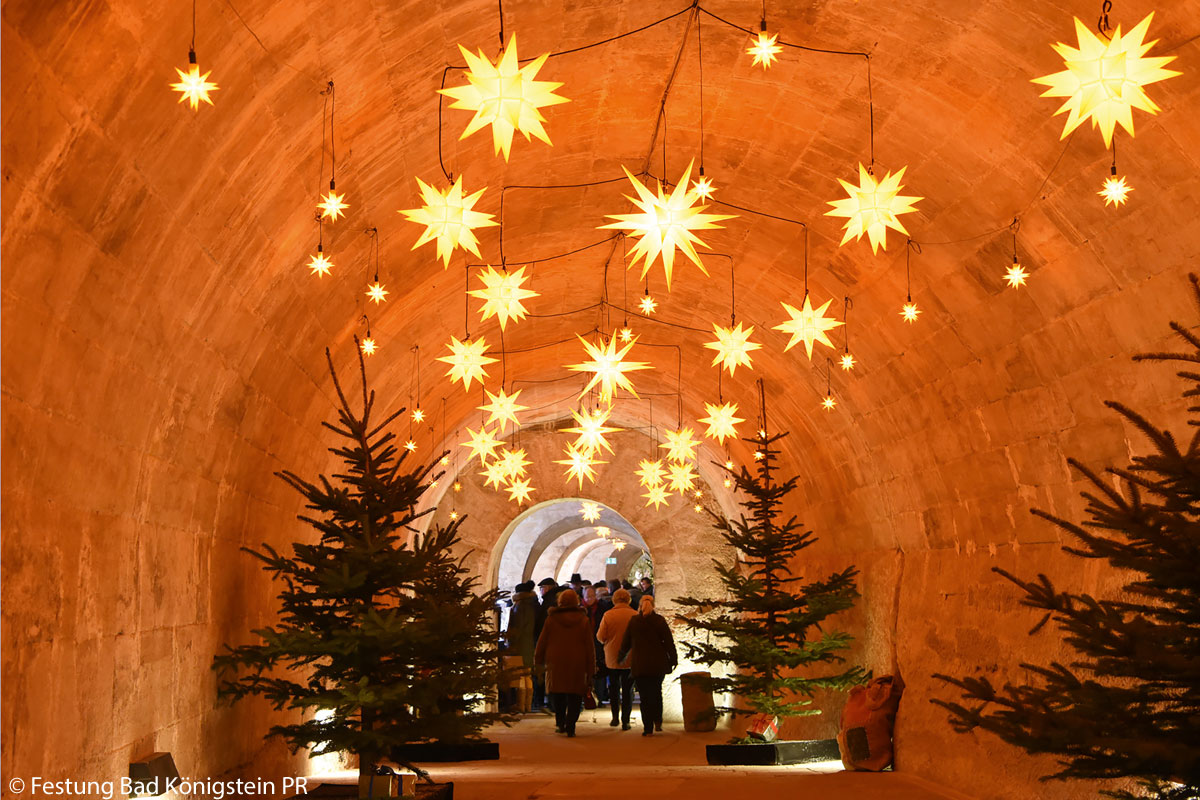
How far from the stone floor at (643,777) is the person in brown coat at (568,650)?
2.29 ft

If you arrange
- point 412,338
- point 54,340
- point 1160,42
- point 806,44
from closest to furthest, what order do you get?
point 54,340 → point 1160,42 → point 806,44 → point 412,338

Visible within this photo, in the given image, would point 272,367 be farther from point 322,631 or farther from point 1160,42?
point 1160,42

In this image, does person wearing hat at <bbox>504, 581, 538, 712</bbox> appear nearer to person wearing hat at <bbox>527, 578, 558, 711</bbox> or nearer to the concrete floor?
person wearing hat at <bbox>527, 578, 558, 711</bbox>

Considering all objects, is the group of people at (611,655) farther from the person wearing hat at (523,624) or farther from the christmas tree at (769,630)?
the christmas tree at (769,630)

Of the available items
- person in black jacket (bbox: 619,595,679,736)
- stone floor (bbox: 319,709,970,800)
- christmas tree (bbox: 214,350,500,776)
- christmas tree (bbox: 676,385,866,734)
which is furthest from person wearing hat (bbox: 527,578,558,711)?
christmas tree (bbox: 214,350,500,776)

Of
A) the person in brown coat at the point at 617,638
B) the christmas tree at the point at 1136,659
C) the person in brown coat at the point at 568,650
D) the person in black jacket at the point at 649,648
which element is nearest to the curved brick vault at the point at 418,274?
the christmas tree at the point at 1136,659

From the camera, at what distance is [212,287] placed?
723cm

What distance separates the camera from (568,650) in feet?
47.4

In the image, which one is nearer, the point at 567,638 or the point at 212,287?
the point at 212,287

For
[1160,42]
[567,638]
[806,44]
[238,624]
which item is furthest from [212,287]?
[567,638]

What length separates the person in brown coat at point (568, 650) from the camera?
1449 cm

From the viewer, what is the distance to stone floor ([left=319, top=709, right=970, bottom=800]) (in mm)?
9039

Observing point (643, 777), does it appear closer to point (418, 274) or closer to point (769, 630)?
point (769, 630)

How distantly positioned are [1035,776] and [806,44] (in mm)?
5449
